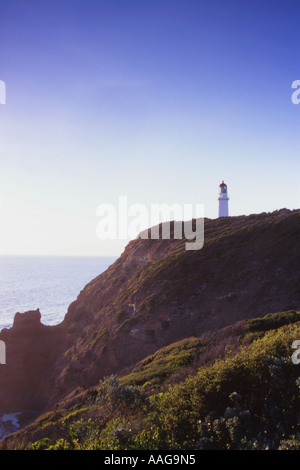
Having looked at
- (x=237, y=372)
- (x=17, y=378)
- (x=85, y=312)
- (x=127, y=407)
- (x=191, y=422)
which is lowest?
(x=17, y=378)

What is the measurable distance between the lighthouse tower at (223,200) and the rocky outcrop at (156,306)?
28.7 feet

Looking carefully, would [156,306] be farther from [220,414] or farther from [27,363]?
[220,414]

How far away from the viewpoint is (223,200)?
45.9 m

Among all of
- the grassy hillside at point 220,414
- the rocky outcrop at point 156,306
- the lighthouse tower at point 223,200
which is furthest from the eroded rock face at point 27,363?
the lighthouse tower at point 223,200

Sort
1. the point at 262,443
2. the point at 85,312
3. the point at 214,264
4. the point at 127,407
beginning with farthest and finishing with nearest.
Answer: the point at 85,312, the point at 214,264, the point at 127,407, the point at 262,443

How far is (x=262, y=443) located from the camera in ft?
20.9

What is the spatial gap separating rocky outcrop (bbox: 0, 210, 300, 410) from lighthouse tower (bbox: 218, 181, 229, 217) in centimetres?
874

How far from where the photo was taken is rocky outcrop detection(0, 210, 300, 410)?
22.0 metres

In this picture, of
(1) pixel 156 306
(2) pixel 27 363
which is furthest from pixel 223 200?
(2) pixel 27 363

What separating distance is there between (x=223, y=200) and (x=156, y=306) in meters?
25.5

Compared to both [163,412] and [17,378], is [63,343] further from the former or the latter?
[163,412]

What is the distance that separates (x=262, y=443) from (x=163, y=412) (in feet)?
8.42

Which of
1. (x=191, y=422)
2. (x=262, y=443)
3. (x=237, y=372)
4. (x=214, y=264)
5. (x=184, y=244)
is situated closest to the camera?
(x=262, y=443)
